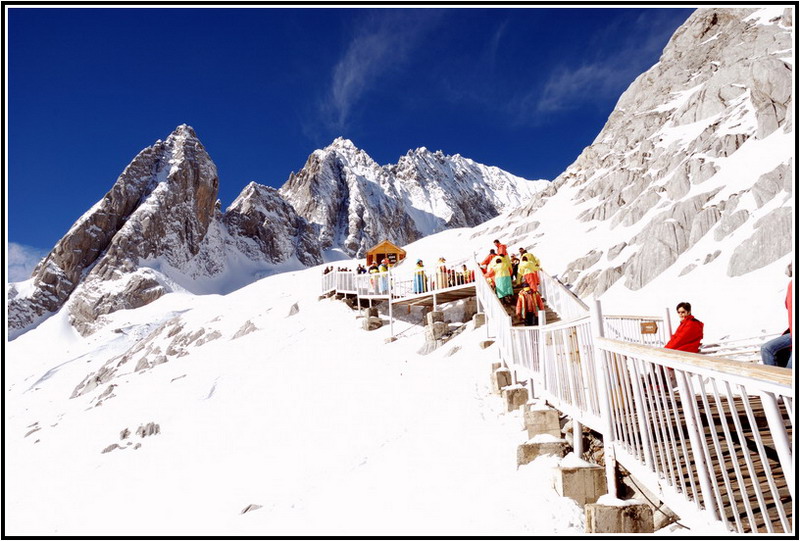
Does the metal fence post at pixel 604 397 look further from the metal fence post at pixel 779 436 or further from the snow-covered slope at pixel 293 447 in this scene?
the metal fence post at pixel 779 436

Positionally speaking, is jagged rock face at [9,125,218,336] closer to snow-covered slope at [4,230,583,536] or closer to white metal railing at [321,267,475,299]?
snow-covered slope at [4,230,583,536]

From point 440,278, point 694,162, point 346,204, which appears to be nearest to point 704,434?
point 440,278

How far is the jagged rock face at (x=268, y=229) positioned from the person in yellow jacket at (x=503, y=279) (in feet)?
282

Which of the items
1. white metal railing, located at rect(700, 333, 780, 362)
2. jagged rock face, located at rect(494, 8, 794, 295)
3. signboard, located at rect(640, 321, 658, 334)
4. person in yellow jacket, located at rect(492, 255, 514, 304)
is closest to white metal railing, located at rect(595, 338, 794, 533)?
signboard, located at rect(640, 321, 658, 334)

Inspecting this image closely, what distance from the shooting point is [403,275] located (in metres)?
18.5

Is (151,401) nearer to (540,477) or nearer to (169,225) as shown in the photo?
(540,477)

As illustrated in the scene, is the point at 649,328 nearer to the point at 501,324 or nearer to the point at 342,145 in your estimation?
the point at 501,324

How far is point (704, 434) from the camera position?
333 centimetres

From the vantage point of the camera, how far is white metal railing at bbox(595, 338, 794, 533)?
6.51ft

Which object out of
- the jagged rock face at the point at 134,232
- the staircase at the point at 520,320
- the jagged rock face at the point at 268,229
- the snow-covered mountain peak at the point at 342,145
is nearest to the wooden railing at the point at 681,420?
the staircase at the point at 520,320

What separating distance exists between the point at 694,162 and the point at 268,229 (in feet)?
278

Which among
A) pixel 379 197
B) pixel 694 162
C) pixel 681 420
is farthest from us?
pixel 379 197

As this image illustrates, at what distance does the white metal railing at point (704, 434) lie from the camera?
1983 mm

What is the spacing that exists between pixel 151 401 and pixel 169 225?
235 ft
